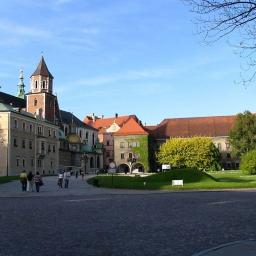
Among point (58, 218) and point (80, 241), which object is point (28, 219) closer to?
point (58, 218)

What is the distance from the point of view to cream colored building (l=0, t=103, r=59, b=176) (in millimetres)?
87062

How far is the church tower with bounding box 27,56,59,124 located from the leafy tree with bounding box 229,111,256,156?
40.1 meters

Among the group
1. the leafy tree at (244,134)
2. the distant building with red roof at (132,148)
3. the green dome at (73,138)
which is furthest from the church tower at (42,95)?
the leafy tree at (244,134)

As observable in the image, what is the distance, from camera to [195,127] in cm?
13738

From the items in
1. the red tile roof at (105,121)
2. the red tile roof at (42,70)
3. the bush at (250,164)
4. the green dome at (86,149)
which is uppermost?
the red tile roof at (42,70)

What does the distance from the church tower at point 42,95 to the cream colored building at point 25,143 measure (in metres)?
3.44

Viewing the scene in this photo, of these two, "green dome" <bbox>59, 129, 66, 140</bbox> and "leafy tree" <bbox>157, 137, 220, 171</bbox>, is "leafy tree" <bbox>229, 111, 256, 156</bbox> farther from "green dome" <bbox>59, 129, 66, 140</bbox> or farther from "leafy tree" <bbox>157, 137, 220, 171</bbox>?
"green dome" <bbox>59, 129, 66, 140</bbox>

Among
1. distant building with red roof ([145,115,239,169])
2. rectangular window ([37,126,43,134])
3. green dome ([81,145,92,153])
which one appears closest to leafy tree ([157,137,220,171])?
distant building with red roof ([145,115,239,169])

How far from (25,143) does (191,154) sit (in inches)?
1448

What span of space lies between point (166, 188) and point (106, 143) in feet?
337

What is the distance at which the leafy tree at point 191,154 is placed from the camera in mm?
109250

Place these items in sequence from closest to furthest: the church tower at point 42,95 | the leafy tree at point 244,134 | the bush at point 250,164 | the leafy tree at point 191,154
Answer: the bush at point 250,164 → the church tower at point 42,95 → the leafy tree at point 244,134 → the leafy tree at point 191,154

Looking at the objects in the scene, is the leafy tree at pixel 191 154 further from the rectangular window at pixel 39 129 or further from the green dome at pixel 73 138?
the rectangular window at pixel 39 129

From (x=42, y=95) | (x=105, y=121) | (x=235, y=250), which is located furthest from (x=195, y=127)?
(x=235, y=250)
